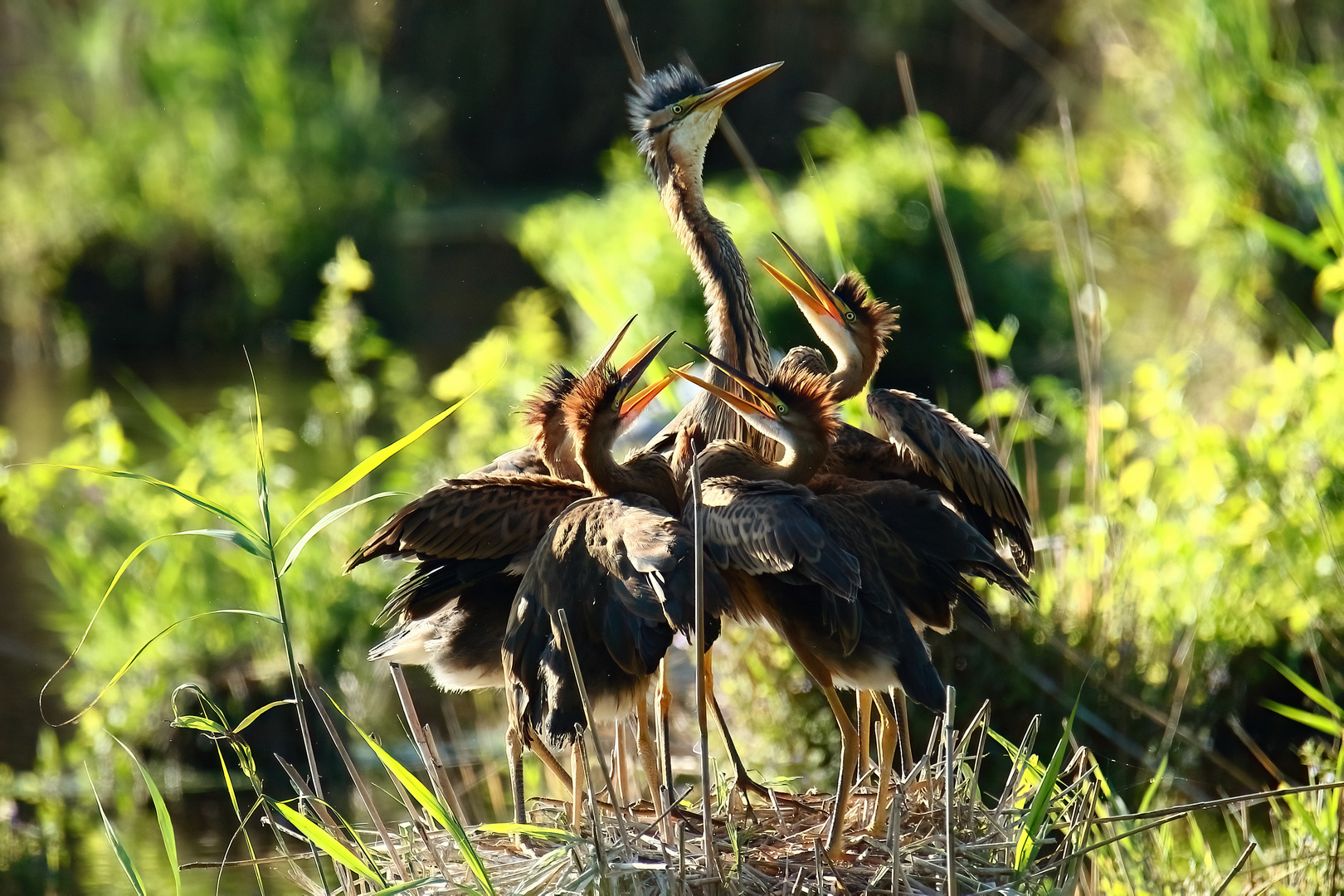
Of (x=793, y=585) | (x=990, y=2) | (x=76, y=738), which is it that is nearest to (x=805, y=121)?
(x=990, y=2)

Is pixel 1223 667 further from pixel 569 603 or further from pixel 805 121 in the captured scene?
pixel 805 121

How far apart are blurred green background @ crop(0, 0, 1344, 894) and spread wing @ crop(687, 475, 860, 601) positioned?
106 cm

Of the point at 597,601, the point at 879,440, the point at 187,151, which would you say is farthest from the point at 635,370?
the point at 187,151

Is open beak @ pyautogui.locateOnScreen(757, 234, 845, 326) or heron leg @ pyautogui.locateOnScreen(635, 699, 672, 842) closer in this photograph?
heron leg @ pyautogui.locateOnScreen(635, 699, 672, 842)

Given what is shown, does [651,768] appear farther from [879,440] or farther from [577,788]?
[879,440]

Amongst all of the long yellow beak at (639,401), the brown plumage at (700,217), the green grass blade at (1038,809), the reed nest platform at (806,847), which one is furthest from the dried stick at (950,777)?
the brown plumage at (700,217)

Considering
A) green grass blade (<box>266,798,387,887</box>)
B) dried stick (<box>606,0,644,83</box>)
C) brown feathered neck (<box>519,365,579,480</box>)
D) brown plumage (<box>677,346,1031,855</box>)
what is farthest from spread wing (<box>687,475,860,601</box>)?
dried stick (<box>606,0,644,83</box>)

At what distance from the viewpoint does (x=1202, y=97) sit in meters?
8.59

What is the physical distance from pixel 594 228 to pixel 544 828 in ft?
28.3

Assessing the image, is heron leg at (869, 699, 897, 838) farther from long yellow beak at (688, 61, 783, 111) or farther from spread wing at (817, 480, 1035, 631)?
long yellow beak at (688, 61, 783, 111)

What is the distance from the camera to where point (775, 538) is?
7.00ft

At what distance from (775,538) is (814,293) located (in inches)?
29.8

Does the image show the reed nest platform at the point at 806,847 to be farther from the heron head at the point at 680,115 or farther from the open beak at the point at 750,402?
the heron head at the point at 680,115

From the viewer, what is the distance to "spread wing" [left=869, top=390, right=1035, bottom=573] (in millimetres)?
2486
